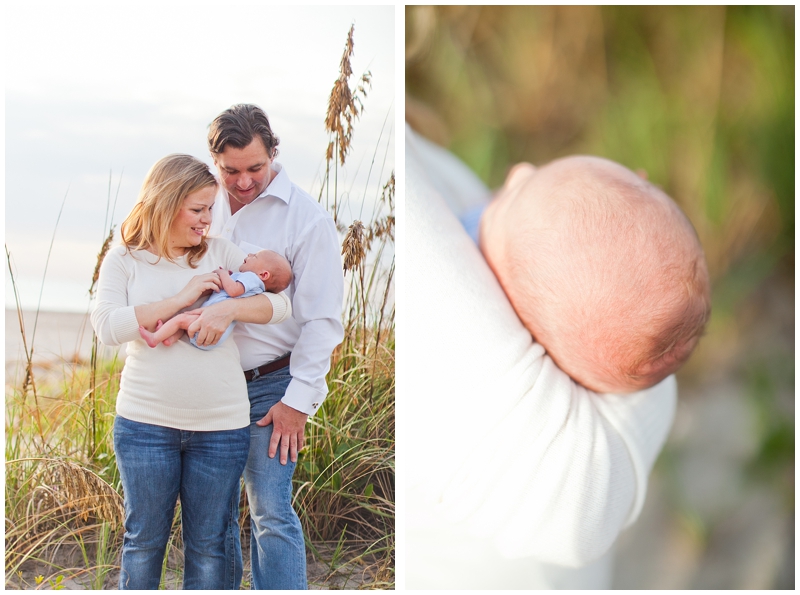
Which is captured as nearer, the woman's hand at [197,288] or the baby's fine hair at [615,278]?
the baby's fine hair at [615,278]

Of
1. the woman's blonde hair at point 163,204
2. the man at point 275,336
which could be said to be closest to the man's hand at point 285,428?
the man at point 275,336

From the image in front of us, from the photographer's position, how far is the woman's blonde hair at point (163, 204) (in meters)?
0.82

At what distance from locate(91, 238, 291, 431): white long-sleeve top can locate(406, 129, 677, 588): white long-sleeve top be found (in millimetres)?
258

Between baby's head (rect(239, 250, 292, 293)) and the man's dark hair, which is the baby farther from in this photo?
the man's dark hair

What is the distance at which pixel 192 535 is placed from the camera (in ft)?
2.76

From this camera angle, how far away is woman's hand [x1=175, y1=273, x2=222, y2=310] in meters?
0.81

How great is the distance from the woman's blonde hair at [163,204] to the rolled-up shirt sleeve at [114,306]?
3cm

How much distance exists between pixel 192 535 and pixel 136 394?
21 cm

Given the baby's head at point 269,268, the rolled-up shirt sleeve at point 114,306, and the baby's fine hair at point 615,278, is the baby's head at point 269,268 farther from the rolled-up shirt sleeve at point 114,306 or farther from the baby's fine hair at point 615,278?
the baby's fine hair at point 615,278

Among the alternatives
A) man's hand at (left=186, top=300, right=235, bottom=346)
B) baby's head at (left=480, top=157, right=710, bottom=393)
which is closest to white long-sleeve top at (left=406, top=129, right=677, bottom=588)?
baby's head at (left=480, top=157, right=710, bottom=393)

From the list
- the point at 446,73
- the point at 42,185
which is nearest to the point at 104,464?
the point at 42,185

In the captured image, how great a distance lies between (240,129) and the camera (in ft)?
2.82

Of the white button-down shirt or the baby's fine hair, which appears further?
the white button-down shirt

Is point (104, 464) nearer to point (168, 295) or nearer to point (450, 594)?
point (168, 295)
